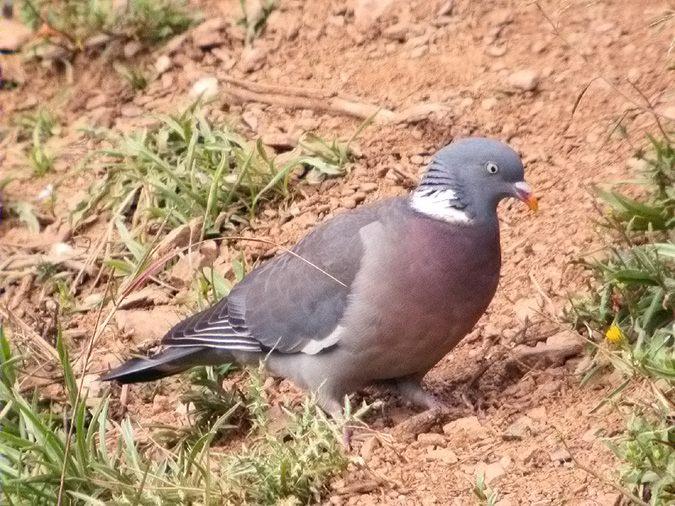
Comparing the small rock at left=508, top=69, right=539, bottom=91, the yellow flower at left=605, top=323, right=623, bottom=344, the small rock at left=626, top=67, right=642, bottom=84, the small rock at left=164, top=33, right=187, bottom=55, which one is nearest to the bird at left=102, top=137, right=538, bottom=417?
the yellow flower at left=605, top=323, right=623, bottom=344

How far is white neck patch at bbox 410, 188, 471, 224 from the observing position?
450cm

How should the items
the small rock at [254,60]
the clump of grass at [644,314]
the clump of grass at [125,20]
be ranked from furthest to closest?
the clump of grass at [125,20]
the small rock at [254,60]
the clump of grass at [644,314]

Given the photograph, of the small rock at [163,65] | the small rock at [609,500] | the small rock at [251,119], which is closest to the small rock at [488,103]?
the small rock at [251,119]

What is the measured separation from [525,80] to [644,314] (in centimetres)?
208

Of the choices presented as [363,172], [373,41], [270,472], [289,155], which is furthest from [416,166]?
[270,472]

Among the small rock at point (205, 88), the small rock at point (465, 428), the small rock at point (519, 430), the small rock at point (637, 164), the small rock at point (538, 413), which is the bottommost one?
the small rock at point (465, 428)

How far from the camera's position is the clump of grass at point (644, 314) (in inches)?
140

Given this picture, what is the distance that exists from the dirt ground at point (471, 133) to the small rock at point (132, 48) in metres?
0.11

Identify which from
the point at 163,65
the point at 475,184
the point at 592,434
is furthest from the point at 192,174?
the point at 592,434

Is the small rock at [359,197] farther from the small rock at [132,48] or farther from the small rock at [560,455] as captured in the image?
the small rock at [560,455]

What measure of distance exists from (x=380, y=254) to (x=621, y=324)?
915 millimetres

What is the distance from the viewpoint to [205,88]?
6871mm

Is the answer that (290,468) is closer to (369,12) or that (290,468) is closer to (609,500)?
(609,500)

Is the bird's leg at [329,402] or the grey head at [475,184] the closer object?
the grey head at [475,184]
